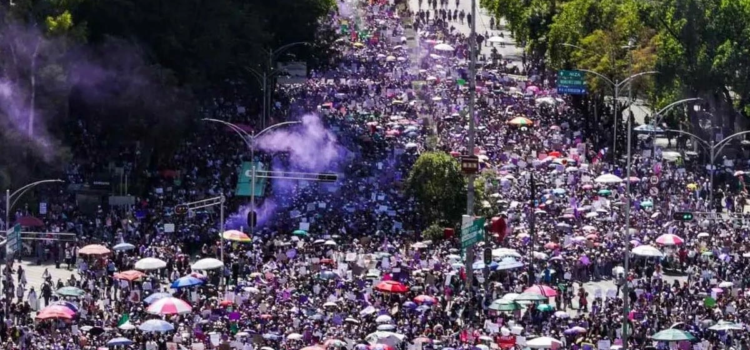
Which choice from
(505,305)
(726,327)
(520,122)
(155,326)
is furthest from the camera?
(520,122)

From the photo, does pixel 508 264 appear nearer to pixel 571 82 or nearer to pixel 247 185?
pixel 247 185

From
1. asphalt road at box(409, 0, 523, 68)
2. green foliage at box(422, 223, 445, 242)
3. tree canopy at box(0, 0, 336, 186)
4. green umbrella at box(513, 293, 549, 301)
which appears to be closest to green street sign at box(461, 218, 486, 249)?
green umbrella at box(513, 293, 549, 301)

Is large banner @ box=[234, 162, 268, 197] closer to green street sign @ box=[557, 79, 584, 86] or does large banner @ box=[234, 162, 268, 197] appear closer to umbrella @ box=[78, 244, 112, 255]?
umbrella @ box=[78, 244, 112, 255]

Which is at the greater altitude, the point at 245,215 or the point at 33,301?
the point at 245,215

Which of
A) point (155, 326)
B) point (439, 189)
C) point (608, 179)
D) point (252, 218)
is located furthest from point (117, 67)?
point (155, 326)

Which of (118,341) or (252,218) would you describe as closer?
(118,341)
